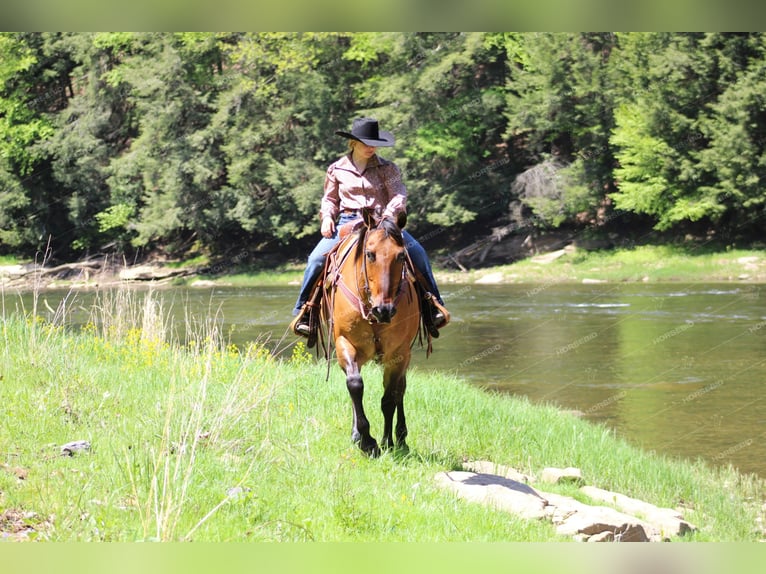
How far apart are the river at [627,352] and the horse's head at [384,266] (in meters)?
3.09

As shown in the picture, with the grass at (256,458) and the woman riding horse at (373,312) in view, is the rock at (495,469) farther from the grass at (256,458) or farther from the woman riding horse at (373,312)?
the woman riding horse at (373,312)

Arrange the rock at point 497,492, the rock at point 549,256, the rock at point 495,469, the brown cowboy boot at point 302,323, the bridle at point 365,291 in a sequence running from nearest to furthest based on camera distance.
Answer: the rock at point 497,492
the bridle at point 365,291
the rock at point 495,469
the brown cowboy boot at point 302,323
the rock at point 549,256

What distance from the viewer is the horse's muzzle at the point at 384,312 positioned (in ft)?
27.2

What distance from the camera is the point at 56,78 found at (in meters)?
55.6

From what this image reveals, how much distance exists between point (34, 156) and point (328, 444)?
46.2 metres

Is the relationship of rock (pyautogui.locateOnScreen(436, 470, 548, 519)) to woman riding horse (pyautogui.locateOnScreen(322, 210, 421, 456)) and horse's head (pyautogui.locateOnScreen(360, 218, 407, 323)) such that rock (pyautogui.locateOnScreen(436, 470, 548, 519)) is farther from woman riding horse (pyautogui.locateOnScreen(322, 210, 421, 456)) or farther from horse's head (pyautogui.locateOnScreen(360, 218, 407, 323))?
horse's head (pyautogui.locateOnScreen(360, 218, 407, 323))

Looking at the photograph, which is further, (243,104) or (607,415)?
(243,104)

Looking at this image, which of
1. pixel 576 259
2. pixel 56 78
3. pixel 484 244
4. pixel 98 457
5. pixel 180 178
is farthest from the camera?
pixel 56 78

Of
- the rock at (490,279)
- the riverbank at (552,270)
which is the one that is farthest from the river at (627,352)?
the rock at (490,279)

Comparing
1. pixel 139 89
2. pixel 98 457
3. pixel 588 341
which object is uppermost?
pixel 139 89

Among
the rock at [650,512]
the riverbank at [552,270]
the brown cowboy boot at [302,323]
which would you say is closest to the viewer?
the rock at [650,512]

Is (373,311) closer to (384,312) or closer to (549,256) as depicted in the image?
(384,312)

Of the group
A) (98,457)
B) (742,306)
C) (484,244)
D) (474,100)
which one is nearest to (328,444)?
(98,457)

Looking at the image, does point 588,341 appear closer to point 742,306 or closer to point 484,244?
point 742,306
